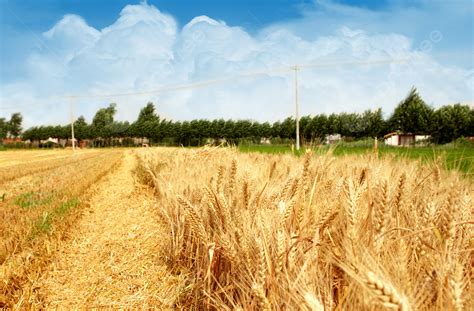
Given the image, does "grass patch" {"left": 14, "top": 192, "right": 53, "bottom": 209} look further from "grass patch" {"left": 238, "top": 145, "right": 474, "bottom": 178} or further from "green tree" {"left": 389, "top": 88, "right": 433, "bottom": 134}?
"green tree" {"left": 389, "top": 88, "right": 433, "bottom": 134}

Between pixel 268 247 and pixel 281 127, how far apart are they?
5754 centimetres

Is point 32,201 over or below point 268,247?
below

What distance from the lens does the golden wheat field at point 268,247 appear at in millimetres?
845

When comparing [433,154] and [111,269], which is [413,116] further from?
→ [111,269]

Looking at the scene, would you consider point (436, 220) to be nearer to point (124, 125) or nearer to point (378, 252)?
point (378, 252)

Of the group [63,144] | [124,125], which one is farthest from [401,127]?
[63,144]

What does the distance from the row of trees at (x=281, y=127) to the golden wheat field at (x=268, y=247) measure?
57.4ft

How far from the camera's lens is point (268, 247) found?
108cm

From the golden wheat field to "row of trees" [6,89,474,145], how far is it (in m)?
17.5

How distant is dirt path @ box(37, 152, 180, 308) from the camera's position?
190cm

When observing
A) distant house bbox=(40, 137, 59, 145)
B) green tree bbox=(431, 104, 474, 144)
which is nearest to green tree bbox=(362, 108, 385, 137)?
green tree bbox=(431, 104, 474, 144)

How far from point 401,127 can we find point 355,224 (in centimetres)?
4561

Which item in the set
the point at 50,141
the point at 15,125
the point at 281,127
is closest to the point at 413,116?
the point at 281,127

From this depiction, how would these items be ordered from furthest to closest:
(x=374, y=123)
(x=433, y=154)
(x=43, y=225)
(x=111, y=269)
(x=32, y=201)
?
1. (x=374, y=123)
2. (x=32, y=201)
3. (x=433, y=154)
4. (x=43, y=225)
5. (x=111, y=269)
